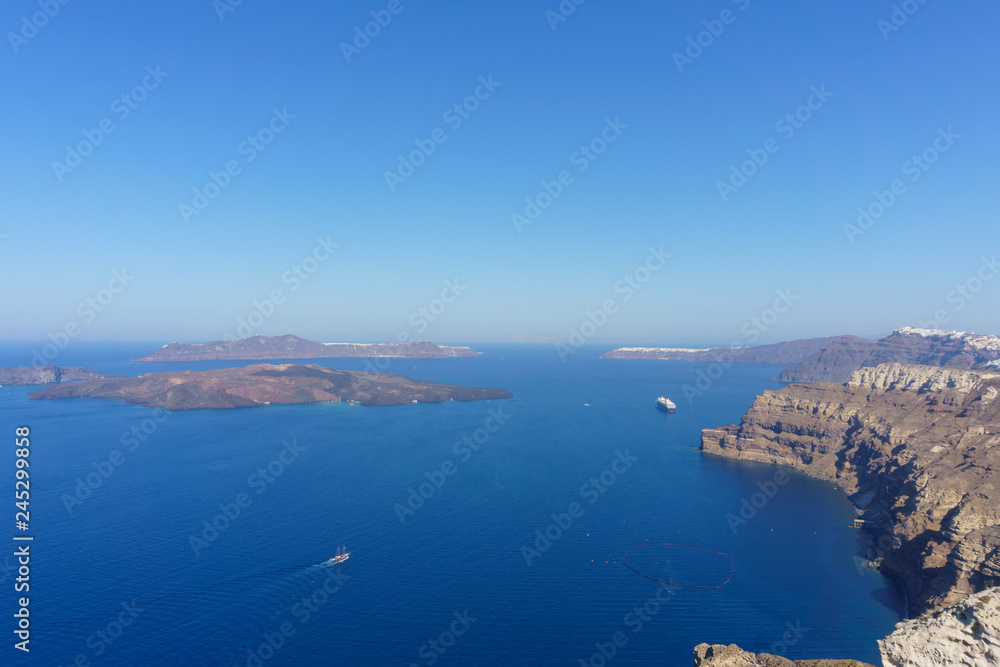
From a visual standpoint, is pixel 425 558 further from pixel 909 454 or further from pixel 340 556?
pixel 909 454

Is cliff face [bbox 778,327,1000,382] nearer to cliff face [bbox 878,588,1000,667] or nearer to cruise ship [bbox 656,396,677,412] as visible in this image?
cruise ship [bbox 656,396,677,412]

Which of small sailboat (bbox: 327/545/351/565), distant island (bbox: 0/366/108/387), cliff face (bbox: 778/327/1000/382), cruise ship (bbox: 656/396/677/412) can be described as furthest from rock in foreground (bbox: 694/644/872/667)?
distant island (bbox: 0/366/108/387)

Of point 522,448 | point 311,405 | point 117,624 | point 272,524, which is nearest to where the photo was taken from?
point 117,624

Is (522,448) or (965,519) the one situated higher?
(965,519)

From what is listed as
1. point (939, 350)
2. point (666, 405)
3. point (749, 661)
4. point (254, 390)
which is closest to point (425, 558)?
point (749, 661)

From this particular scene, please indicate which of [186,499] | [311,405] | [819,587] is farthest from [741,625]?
[311,405]

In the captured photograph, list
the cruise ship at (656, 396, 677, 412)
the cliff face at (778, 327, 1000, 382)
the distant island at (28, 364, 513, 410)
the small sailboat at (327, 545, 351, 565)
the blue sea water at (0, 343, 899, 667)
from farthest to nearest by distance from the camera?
the distant island at (28, 364, 513, 410) → the cruise ship at (656, 396, 677, 412) → the cliff face at (778, 327, 1000, 382) → the small sailboat at (327, 545, 351, 565) → the blue sea water at (0, 343, 899, 667)

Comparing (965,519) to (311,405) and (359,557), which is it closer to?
(359,557)
